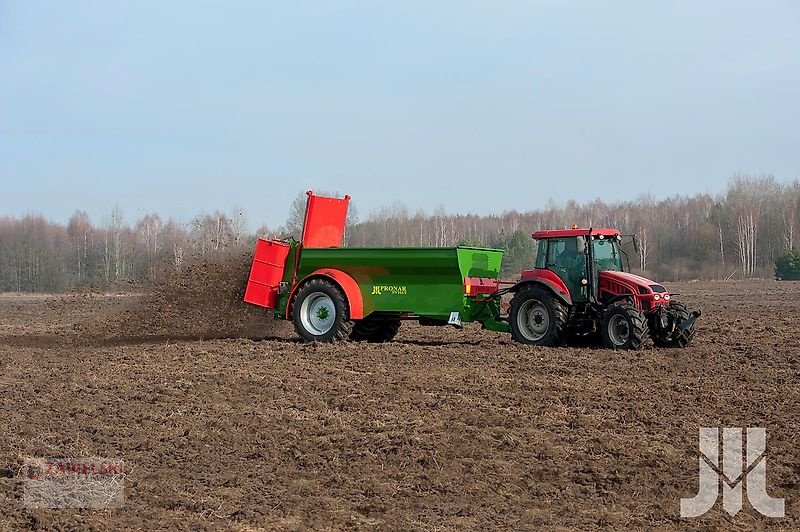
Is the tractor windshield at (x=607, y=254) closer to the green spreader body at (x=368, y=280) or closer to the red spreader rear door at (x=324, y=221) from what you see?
the green spreader body at (x=368, y=280)

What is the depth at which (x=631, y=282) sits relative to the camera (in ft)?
45.1

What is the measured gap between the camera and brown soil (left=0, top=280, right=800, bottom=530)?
6230mm

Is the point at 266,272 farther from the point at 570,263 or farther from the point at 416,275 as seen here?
the point at 570,263

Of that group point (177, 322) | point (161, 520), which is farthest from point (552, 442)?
point (177, 322)

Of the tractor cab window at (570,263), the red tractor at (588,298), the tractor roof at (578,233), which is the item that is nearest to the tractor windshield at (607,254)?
the red tractor at (588,298)

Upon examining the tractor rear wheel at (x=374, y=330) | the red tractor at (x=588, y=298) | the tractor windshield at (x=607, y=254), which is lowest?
the tractor rear wheel at (x=374, y=330)

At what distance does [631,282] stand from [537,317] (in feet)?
5.06

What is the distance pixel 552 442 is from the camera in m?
7.89

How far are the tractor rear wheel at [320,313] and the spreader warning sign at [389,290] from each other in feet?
1.71

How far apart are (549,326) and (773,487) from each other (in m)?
7.42

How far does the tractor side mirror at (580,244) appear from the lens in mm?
14024

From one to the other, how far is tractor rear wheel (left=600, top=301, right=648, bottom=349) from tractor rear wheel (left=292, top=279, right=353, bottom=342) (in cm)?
409

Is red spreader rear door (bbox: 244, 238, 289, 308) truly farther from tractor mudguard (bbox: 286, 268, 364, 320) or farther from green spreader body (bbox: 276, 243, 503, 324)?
tractor mudguard (bbox: 286, 268, 364, 320)

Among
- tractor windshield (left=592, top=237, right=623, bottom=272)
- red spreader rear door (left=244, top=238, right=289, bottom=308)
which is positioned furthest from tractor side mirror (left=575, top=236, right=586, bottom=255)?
red spreader rear door (left=244, top=238, right=289, bottom=308)
